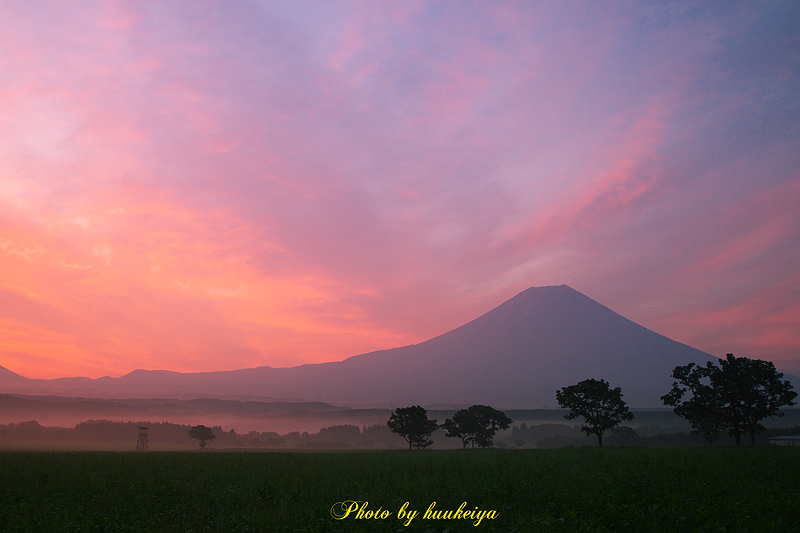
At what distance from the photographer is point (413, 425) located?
307 feet

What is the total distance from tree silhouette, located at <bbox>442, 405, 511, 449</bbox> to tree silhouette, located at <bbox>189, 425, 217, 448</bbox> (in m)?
109

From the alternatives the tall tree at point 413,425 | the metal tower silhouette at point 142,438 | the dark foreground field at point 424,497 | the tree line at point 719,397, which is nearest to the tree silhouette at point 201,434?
the metal tower silhouette at point 142,438

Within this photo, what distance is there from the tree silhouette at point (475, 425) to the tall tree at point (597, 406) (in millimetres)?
37623

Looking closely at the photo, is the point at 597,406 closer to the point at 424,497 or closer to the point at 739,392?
the point at 739,392

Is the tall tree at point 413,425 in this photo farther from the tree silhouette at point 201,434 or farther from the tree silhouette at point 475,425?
the tree silhouette at point 201,434

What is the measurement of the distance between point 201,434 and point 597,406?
15086 centimetres

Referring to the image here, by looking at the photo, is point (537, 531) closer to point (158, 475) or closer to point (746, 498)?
point (746, 498)

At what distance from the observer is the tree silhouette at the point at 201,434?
168000 mm

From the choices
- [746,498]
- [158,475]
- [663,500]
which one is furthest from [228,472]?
[746,498]

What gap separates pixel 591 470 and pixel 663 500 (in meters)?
7.67

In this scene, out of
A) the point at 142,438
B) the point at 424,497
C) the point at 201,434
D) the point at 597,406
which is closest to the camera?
the point at 424,497

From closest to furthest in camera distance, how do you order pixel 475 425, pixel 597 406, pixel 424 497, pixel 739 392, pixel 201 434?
pixel 424 497, pixel 739 392, pixel 597 406, pixel 475 425, pixel 201 434

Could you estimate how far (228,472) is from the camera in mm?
25031

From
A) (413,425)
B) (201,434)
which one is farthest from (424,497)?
(201,434)
